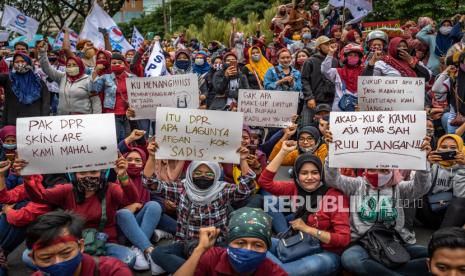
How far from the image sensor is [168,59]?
1245 centimetres

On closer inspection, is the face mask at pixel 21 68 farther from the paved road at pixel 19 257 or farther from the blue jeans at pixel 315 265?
the blue jeans at pixel 315 265

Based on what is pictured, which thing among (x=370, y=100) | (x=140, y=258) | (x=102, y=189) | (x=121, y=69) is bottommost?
(x=140, y=258)

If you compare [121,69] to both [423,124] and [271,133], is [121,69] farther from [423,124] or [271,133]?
[423,124]

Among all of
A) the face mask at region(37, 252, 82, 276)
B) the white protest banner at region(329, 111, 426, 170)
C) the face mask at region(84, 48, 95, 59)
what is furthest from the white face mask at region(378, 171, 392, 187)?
the face mask at region(84, 48, 95, 59)

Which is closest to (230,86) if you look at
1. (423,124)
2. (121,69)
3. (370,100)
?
(121,69)

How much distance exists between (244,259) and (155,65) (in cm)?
552

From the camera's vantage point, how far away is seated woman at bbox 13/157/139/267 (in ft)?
13.4

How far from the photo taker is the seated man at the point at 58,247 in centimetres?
275

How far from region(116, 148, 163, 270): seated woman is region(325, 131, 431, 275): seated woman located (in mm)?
1662

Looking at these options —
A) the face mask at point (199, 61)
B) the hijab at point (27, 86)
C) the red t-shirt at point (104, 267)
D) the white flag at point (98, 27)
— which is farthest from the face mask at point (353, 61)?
the white flag at point (98, 27)

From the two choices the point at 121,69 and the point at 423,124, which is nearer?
the point at 423,124

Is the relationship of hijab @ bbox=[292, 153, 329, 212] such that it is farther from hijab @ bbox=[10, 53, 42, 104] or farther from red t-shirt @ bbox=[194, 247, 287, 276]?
hijab @ bbox=[10, 53, 42, 104]

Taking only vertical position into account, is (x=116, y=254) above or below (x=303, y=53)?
below

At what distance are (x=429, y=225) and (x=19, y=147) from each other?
3.93m
